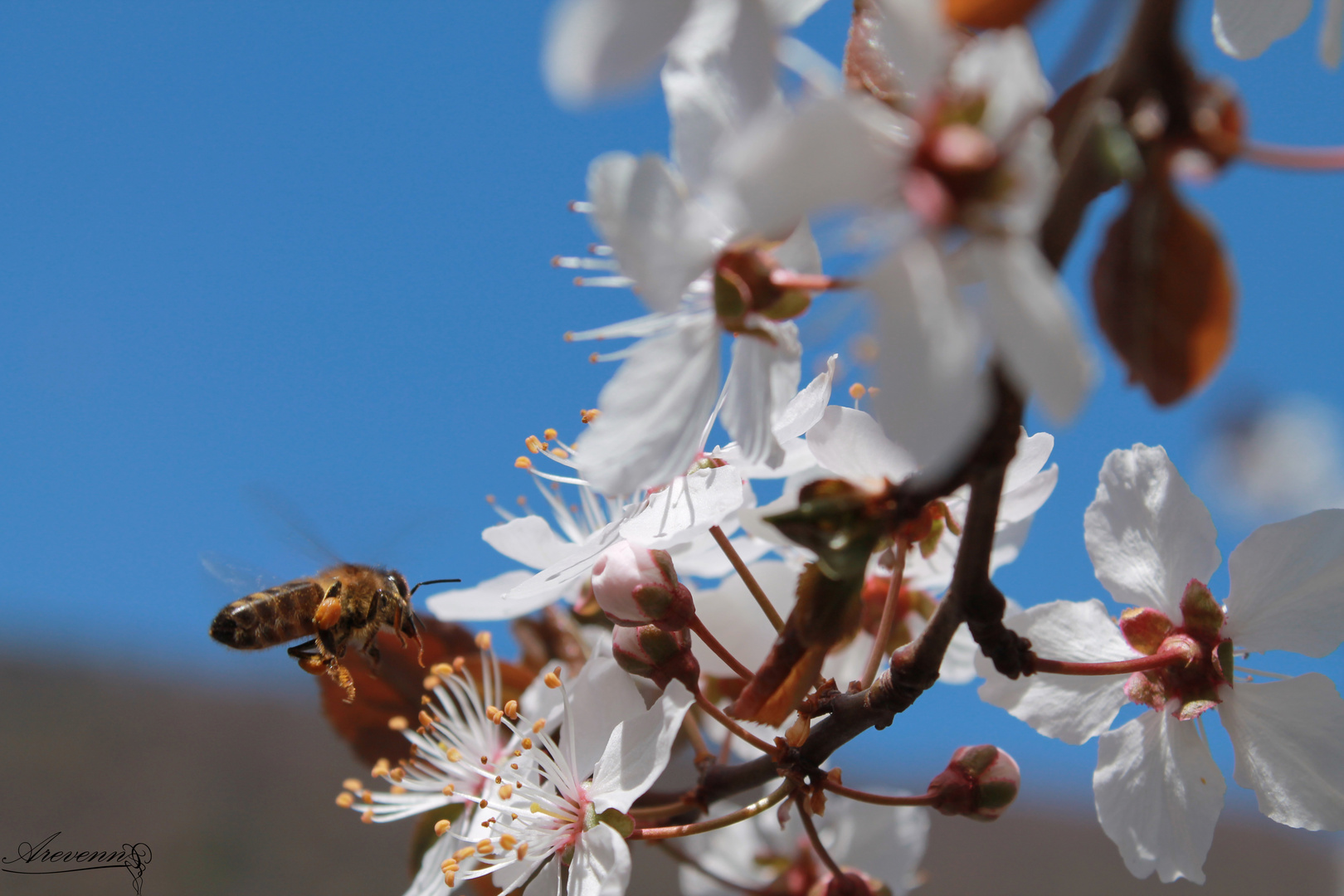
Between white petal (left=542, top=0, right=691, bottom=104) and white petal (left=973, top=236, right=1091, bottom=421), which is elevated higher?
white petal (left=542, top=0, right=691, bottom=104)

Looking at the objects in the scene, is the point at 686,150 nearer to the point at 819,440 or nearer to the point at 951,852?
the point at 819,440

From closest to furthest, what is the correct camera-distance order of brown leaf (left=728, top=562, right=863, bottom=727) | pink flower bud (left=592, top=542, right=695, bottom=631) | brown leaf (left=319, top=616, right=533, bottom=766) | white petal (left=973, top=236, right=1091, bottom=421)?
white petal (left=973, top=236, right=1091, bottom=421) < brown leaf (left=728, top=562, right=863, bottom=727) < pink flower bud (left=592, top=542, right=695, bottom=631) < brown leaf (left=319, top=616, right=533, bottom=766)

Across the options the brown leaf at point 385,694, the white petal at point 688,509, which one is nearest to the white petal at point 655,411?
the white petal at point 688,509

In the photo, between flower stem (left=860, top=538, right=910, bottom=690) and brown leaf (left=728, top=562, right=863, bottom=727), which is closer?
brown leaf (left=728, top=562, right=863, bottom=727)

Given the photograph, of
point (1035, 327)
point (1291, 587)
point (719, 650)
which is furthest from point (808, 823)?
point (1035, 327)

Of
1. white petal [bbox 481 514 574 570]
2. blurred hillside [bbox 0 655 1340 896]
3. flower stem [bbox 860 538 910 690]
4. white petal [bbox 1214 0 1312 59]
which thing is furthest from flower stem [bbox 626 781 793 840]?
blurred hillside [bbox 0 655 1340 896]

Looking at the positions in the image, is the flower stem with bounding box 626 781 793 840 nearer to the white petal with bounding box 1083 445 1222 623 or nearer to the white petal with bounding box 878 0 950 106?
A: the white petal with bounding box 1083 445 1222 623

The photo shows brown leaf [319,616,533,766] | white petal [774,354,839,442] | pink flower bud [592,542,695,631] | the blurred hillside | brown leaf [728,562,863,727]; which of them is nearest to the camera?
brown leaf [728,562,863,727]

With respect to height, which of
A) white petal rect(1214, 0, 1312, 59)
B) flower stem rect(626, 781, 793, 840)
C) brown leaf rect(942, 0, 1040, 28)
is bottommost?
flower stem rect(626, 781, 793, 840)
